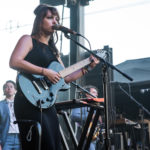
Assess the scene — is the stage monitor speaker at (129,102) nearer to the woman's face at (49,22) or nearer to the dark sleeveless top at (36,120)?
the woman's face at (49,22)

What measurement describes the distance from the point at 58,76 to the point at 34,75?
0.21m

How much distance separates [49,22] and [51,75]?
Result: 0.47m

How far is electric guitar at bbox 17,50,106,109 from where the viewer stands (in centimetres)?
243

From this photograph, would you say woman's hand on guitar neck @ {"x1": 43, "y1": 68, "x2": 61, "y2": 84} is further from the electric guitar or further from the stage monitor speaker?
the stage monitor speaker

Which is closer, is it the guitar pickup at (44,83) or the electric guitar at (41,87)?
the electric guitar at (41,87)

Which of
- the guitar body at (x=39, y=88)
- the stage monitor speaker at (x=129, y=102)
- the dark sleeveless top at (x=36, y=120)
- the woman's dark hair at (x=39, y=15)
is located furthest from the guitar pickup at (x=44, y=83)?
the stage monitor speaker at (x=129, y=102)

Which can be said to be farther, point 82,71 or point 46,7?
point 82,71

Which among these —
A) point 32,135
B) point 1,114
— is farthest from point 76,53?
point 32,135

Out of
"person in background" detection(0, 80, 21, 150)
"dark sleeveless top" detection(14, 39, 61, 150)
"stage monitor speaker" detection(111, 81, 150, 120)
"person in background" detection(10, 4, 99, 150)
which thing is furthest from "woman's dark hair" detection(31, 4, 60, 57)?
"stage monitor speaker" detection(111, 81, 150, 120)

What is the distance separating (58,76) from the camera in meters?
2.64

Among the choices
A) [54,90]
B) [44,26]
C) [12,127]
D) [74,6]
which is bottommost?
[12,127]

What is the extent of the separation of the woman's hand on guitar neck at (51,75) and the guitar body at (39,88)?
0.14 feet

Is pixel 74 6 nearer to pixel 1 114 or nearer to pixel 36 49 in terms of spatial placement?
pixel 1 114

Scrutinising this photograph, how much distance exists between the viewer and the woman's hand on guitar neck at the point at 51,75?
2546mm
